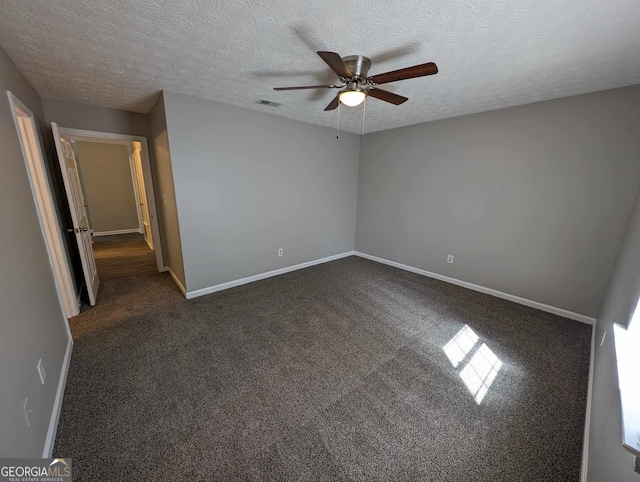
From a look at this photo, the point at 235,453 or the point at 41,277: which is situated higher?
the point at 41,277

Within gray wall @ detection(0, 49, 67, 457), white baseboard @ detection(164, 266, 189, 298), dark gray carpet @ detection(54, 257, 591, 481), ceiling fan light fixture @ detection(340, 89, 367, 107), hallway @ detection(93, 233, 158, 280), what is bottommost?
dark gray carpet @ detection(54, 257, 591, 481)

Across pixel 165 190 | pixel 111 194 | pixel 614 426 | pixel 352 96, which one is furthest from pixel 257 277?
pixel 111 194

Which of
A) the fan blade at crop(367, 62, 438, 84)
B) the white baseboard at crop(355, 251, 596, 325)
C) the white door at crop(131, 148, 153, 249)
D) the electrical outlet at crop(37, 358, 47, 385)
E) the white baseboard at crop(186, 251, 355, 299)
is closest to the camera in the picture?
the electrical outlet at crop(37, 358, 47, 385)

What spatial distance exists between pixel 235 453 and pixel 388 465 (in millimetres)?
855

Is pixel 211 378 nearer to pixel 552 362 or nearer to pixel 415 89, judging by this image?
pixel 552 362

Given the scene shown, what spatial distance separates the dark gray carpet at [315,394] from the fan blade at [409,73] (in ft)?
7.30

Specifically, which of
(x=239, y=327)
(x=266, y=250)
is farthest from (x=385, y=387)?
(x=266, y=250)

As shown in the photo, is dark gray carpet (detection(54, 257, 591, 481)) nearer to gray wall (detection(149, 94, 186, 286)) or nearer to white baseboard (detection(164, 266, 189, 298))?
white baseboard (detection(164, 266, 189, 298))

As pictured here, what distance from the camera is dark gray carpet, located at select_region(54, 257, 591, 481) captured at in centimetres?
138

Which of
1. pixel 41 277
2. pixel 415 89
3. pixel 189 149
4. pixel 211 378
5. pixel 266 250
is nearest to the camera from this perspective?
pixel 41 277

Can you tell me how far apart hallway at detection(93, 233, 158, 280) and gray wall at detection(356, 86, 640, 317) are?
4570 millimetres

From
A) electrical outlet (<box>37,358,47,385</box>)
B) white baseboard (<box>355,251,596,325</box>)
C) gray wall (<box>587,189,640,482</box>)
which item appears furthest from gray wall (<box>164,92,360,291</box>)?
gray wall (<box>587,189,640,482</box>)

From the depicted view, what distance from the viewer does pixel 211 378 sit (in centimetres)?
195

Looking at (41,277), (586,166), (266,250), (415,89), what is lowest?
(266,250)
